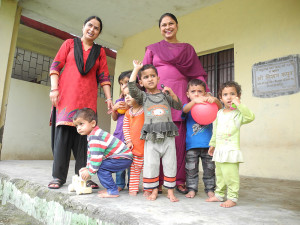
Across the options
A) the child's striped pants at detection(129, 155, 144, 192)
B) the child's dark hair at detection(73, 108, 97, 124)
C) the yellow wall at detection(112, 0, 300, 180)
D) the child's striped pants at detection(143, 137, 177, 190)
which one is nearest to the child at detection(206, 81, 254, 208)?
the child's striped pants at detection(143, 137, 177, 190)

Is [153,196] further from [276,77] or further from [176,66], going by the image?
[276,77]

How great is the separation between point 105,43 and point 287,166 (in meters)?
4.61

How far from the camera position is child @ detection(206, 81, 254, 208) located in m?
1.62

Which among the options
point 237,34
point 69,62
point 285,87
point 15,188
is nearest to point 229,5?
point 237,34

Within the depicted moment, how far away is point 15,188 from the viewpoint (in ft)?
7.27

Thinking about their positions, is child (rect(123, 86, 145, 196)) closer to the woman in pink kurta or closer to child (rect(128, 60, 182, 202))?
child (rect(128, 60, 182, 202))

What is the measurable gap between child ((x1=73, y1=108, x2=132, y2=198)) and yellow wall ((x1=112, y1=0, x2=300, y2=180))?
2.54 m

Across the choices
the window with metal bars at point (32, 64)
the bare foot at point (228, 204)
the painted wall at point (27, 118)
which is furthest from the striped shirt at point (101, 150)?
the window with metal bars at point (32, 64)

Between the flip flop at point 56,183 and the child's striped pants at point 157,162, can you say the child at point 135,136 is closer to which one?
the child's striped pants at point 157,162

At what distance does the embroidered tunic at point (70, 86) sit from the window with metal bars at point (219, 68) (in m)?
2.72

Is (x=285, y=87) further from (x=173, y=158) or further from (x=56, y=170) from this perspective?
(x=56, y=170)

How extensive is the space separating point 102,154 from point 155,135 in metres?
0.42

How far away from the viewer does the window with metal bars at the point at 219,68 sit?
432 centimetres

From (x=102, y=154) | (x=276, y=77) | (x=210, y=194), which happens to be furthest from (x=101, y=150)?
(x=276, y=77)
